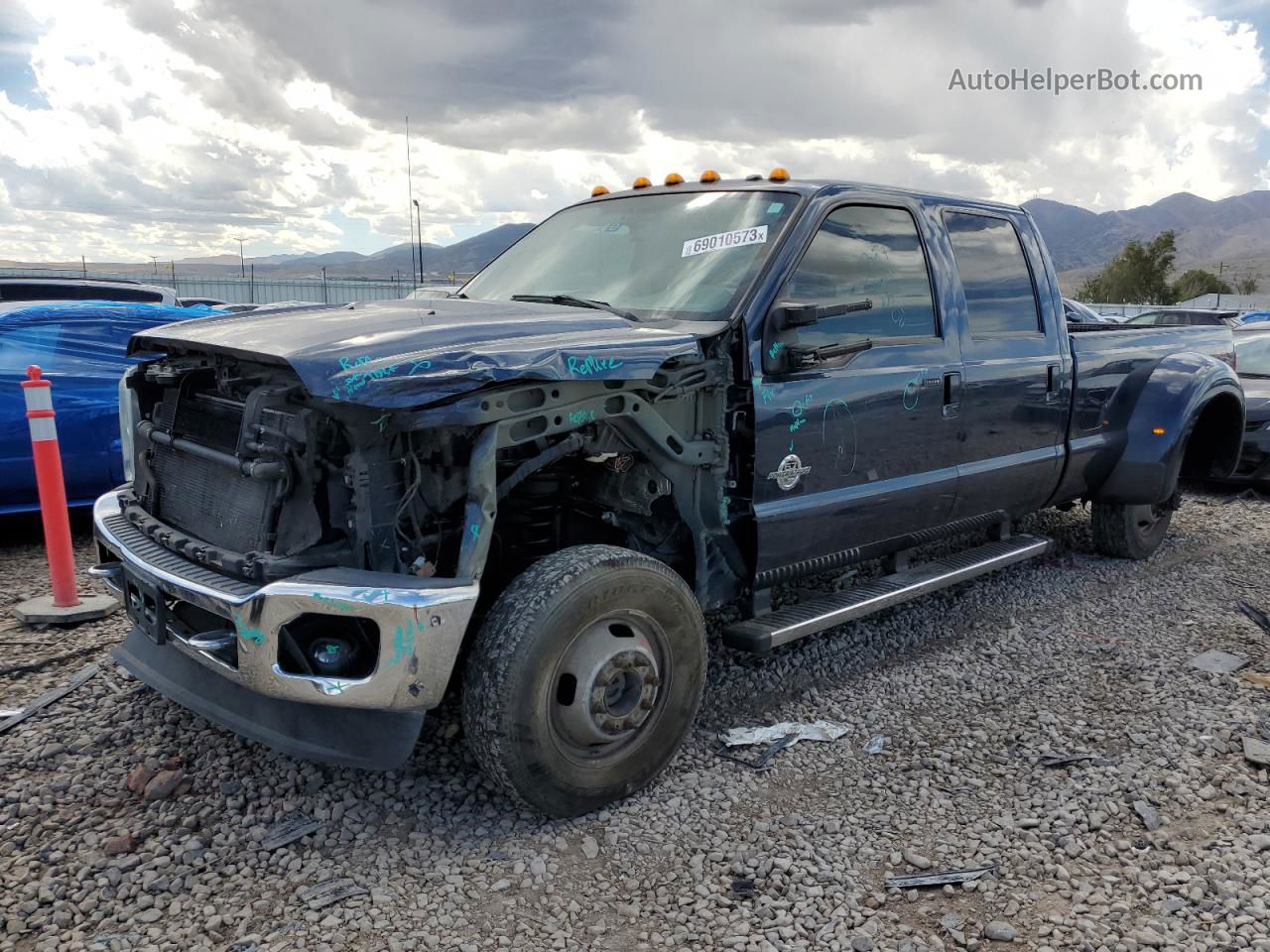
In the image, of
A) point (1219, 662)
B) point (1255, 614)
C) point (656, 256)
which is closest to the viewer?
point (656, 256)

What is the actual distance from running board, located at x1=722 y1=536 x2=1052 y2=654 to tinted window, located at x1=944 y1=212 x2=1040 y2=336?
1096 mm

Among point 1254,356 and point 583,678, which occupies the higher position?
point 1254,356

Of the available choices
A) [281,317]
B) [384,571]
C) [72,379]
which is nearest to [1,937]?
[384,571]

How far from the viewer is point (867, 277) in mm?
4062

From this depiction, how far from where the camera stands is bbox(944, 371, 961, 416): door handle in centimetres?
427

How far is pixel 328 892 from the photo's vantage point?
2.69 meters

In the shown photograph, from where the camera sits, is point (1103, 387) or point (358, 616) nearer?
point (358, 616)

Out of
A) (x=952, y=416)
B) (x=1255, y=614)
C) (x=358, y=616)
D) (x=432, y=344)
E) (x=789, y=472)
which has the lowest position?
(x=1255, y=614)

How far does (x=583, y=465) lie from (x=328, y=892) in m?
1.58

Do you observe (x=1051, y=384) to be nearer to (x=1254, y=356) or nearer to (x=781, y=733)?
(x=781, y=733)

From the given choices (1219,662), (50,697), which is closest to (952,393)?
(1219,662)

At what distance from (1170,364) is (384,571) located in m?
4.82

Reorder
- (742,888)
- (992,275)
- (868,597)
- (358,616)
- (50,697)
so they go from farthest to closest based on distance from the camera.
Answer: (992,275) → (868,597) → (50,697) → (742,888) → (358,616)

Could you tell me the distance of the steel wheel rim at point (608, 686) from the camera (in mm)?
3010
